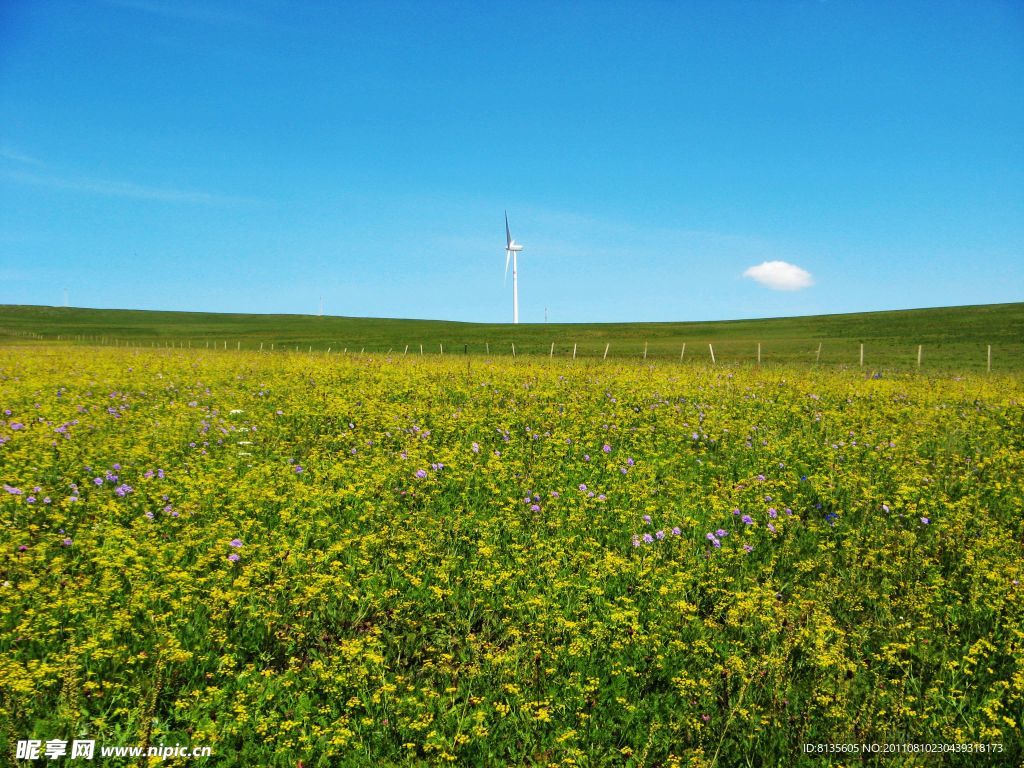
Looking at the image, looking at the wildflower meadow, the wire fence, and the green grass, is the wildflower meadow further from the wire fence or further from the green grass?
the green grass

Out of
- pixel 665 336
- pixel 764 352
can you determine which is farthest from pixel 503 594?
pixel 665 336

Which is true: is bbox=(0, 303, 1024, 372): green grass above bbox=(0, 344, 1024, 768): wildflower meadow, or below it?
above

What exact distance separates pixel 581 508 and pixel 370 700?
3.29 metres

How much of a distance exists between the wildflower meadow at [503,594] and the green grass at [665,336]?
3445 cm

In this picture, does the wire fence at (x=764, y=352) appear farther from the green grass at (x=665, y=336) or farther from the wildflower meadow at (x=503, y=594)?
the wildflower meadow at (x=503, y=594)

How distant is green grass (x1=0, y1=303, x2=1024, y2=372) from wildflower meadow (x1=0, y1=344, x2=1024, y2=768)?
113ft

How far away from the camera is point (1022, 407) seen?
44.4ft

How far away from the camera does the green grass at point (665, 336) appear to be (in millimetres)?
49812

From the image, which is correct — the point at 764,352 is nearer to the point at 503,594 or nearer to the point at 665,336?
the point at 665,336

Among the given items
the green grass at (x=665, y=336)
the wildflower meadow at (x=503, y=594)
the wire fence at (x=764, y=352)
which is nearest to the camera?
the wildflower meadow at (x=503, y=594)

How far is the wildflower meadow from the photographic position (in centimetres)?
359

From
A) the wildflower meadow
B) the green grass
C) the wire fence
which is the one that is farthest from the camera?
the green grass

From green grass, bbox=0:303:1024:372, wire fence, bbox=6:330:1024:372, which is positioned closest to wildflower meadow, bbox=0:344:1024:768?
wire fence, bbox=6:330:1024:372

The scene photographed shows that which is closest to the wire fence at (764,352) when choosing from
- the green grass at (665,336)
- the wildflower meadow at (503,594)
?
the green grass at (665,336)
